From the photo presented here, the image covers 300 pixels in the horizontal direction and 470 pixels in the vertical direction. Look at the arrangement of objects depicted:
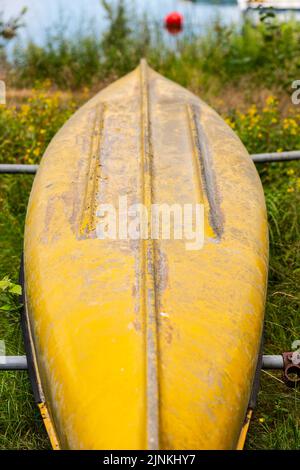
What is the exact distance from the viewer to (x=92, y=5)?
8125 millimetres

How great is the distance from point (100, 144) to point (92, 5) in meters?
5.44

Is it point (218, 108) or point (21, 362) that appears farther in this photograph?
point (218, 108)

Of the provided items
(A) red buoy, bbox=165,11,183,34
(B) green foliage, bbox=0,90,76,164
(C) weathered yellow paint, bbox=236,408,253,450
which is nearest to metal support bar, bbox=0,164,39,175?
(B) green foliage, bbox=0,90,76,164

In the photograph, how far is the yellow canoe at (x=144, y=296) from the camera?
195 centimetres

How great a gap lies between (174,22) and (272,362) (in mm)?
5454

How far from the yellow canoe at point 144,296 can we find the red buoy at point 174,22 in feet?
13.3

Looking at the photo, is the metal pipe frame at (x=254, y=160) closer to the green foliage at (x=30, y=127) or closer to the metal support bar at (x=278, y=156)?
the metal support bar at (x=278, y=156)

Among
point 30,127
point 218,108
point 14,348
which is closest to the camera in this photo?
point 14,348

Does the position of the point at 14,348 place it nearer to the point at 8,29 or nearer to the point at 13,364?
the point at 13,364

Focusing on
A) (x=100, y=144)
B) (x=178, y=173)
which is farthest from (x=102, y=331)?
(x=100, y=144)

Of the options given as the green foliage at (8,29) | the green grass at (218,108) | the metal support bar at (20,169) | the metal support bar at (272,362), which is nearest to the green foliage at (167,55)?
the green grass at (218,108)

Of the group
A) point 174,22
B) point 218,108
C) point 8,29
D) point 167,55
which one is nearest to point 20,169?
point 218,108

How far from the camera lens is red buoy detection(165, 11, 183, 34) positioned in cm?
706

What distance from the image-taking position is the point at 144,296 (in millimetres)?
2199
